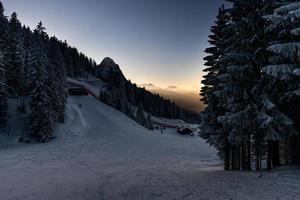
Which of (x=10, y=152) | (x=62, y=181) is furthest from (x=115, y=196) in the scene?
(x=10, y=152)

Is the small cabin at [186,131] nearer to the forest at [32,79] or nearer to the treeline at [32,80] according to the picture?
the forest at [32,79]

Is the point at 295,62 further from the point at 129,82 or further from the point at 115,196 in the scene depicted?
the point at 129,82

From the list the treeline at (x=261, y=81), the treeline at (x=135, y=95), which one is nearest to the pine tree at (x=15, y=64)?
the treeline at (x=261, y=81)

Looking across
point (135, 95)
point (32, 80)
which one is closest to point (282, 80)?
point (32, 80)

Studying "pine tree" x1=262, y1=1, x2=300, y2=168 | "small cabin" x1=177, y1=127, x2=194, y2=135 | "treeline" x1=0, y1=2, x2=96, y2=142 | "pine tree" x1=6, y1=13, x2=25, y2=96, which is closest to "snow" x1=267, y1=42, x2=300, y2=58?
"pine tree" x1=262, y1=1, x2=300, y2=168

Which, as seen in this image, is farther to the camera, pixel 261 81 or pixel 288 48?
pixel 261 81

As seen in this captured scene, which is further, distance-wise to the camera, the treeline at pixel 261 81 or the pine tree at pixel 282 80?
the treeline at pixel 261 81

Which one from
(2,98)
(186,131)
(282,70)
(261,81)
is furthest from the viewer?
(186,131)

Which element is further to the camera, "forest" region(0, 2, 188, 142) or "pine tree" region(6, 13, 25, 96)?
"pine tree" region(6, 13, 25, 96)

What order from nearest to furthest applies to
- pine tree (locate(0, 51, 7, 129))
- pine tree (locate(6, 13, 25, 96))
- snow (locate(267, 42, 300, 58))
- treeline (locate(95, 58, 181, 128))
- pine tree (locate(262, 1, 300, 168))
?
snow (locate(267, 42, 300, 58)) < pine tree (locate(262, 1, 300, 168)) < pine tree (locate(0, 51, 7, 129)) < pine tree (locate(6, 13, 25, 96)) < treeline (locate(95, 58, 181, 128))

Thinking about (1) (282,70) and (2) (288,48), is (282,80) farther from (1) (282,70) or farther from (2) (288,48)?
(2) (288,48)

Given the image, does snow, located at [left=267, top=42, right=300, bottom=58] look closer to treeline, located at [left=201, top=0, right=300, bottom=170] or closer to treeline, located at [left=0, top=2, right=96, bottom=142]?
treeline, located at [left=201, top=0, right=300, bottom=170]

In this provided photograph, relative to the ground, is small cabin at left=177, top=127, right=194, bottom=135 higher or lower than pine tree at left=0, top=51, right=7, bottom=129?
lower

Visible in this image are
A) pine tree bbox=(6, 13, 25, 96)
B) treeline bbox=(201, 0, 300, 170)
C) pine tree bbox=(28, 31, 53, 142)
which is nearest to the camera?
treeline bbox=(201, 0, 300, 170)
